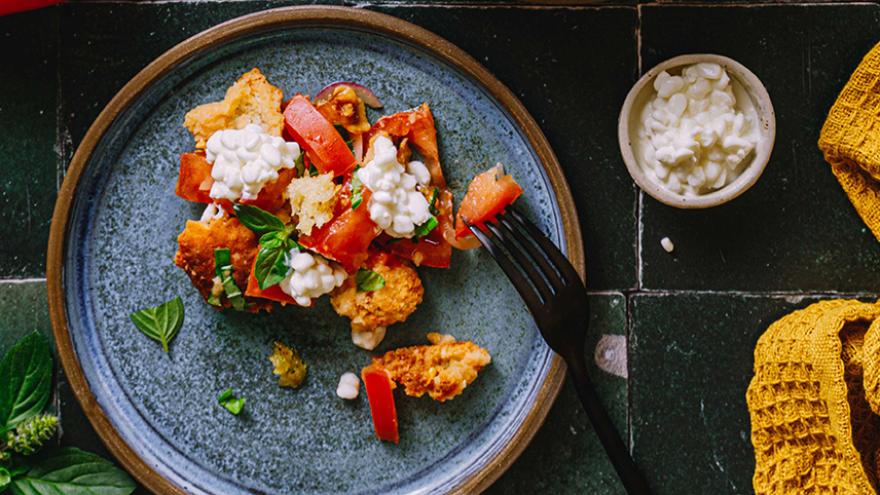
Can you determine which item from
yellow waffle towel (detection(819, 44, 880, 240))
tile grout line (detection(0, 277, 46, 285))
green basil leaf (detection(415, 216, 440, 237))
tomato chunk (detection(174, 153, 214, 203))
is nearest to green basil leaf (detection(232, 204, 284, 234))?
tomato chunk (detection(174, 153, 214, 203))

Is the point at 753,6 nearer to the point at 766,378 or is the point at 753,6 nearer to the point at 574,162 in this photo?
the point at 574,162

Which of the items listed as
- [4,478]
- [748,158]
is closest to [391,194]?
[748,158]

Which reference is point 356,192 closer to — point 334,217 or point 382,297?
point 334,217

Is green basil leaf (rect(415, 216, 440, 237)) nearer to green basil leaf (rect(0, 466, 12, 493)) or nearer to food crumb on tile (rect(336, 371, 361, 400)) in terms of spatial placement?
food crumb on tile (rect(336, 371, 361, 400))

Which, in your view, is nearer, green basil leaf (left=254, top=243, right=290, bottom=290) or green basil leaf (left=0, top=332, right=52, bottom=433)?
green basil leaf (left=254, top=243, right=290, bottom=290)

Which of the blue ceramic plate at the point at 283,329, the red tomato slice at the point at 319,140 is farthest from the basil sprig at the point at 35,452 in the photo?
the red tomato slice at the point at 319,140

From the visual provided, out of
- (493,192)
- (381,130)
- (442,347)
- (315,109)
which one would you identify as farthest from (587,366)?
(315,109)
